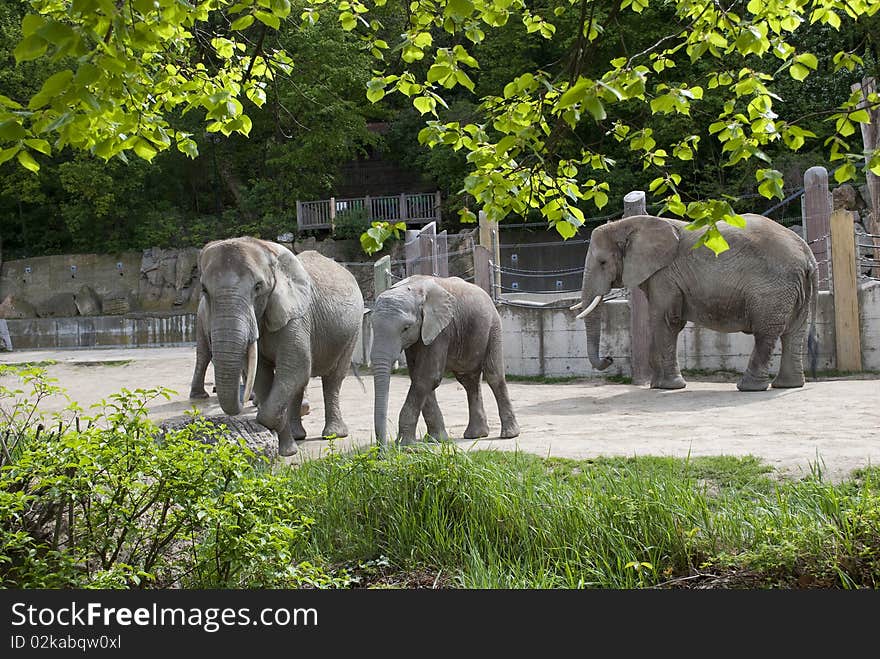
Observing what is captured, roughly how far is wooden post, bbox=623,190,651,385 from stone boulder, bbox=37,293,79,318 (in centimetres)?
2441

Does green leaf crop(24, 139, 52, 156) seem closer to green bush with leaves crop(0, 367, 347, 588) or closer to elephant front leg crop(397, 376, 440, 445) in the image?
green bush with leaves crop(0, 367, 347, 588)

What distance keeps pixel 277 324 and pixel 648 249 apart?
4.91 m

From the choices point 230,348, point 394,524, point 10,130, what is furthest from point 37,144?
point 230,348

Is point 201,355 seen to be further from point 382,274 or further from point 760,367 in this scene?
point 760,367

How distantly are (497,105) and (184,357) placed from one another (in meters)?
13.6

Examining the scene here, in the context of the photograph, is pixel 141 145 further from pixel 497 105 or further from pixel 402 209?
pixel 402 209

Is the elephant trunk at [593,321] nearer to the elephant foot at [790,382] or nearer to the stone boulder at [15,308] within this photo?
the elephant foot at [790,382]

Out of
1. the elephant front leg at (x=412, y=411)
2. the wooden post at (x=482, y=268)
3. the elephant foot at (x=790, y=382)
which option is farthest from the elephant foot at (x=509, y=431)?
the wooden post at (x=482, y=268)

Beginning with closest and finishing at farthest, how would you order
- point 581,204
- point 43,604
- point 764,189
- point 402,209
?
point 43,604 → point 764,189 → point 581,204 → point 402,209

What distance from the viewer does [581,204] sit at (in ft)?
83.6

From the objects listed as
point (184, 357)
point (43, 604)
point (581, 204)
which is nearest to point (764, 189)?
point (43, 604)

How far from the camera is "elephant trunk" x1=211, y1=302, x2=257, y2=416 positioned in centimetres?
640

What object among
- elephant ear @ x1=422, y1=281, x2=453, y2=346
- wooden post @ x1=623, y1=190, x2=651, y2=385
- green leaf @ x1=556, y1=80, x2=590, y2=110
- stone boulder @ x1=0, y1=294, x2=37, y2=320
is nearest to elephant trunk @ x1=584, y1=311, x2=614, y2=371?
wooden post @ x1=623, y1=190, x2=651, y2=385

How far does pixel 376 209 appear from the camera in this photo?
3088 centimetres
